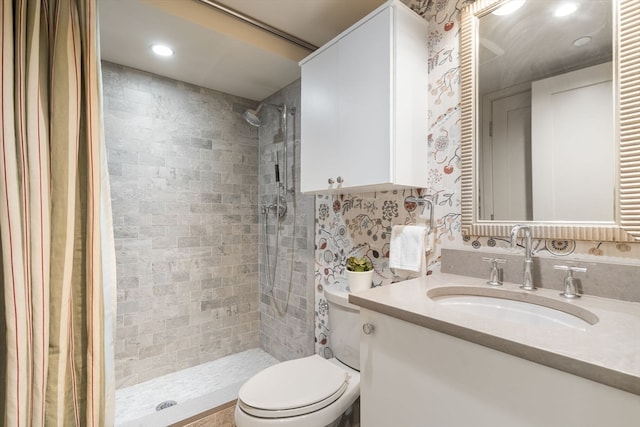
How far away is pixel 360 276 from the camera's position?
1536 mm

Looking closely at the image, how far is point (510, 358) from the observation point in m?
A: 0.65

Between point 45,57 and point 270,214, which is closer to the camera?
point 45,57

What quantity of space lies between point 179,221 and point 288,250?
2.74ft

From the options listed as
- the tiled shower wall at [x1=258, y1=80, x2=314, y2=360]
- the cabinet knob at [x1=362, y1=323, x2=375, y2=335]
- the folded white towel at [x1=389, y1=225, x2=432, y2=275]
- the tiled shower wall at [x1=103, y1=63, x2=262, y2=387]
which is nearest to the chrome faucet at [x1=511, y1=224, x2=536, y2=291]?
the folded white towel at [x1=389, y1=225, x2=432, y2=275]

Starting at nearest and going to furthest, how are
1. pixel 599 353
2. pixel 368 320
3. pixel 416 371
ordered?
pixel 599 353
pixel 416 371
pixel 368 320

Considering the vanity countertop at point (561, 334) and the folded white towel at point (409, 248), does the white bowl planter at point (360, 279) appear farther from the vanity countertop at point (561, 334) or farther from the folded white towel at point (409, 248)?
the vanity countertop at point (561, 334)

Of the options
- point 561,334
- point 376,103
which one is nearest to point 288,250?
point 376,103

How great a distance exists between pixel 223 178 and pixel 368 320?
1.85m

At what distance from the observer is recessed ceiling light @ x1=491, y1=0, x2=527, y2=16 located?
3.76 ft

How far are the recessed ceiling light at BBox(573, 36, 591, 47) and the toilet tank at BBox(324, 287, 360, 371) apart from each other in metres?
1.32

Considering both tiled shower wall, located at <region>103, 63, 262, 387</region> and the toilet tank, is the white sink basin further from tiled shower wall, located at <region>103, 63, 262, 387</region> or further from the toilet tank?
tiled shower wall, located at <region>103, 63, 262, 387</region>

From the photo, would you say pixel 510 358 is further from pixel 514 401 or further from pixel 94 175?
pixel 94 175

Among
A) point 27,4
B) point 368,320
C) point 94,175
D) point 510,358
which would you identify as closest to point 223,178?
point 94,175

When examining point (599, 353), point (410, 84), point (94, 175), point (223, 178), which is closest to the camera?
point (599, 353)
